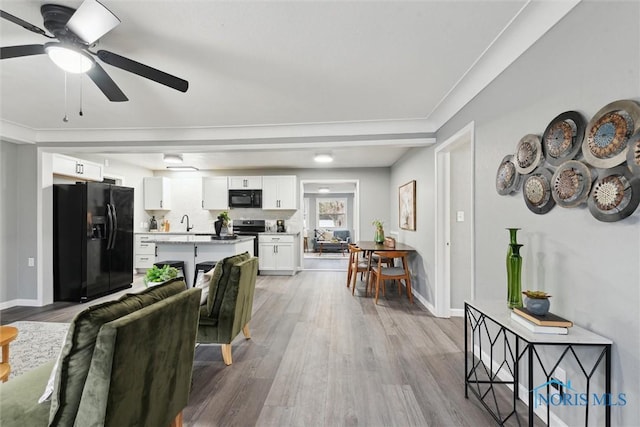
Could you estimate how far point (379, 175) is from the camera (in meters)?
6.46

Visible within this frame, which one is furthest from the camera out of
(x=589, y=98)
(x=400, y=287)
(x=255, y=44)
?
(x=400, y=287)

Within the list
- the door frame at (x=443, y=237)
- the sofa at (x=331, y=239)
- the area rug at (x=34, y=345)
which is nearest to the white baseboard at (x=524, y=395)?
the door frame at (x=443, y=237)

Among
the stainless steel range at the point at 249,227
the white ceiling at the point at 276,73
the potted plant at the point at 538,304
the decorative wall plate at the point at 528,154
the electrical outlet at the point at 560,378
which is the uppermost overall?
the white ceiling at the point at 276,73

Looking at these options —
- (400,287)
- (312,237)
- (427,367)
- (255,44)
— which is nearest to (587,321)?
(427,367)

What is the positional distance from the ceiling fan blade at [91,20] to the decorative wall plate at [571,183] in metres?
2.43

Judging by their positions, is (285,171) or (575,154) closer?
(575,154)

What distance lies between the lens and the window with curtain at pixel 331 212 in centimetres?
1145

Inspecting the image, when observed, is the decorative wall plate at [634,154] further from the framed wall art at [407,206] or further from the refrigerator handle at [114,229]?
the refrigerator handle at [114,229]

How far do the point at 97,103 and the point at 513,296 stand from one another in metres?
4.11

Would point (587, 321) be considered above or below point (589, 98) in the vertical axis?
below

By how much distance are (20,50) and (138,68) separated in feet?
1.99

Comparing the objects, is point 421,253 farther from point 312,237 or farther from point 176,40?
point 312,237

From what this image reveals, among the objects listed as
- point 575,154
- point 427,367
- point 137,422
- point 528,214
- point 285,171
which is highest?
point 285,171

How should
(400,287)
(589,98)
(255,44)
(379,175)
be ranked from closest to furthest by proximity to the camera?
(589,98) → (255,44) → (400,287) → (379,175)
